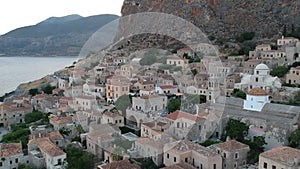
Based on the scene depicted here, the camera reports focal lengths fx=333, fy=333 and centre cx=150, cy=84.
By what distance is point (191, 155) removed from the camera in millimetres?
10398

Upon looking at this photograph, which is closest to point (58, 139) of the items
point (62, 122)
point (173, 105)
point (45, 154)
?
point (45, 154)

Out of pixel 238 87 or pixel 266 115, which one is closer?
pixel 266 115

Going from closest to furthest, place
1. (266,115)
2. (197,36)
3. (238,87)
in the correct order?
(266,115), (238,87), (197,36)

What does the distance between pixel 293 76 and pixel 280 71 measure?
1318 mm

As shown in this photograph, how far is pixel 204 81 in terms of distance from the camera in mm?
19094

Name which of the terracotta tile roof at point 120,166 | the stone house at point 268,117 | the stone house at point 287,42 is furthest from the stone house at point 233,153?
the stone house at point 287,42

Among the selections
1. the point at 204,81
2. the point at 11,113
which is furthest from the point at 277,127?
the point at 11,113

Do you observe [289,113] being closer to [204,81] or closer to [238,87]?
[238,87]

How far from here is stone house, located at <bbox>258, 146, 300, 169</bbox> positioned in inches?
344

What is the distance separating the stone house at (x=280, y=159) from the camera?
8.74 m

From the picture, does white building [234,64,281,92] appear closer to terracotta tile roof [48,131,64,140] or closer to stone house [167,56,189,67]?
stone house [167,56,189,67]

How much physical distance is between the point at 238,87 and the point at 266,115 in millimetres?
4986

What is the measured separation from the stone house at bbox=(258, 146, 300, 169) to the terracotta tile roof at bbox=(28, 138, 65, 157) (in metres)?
6.56

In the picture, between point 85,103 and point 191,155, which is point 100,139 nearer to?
point 191,155
